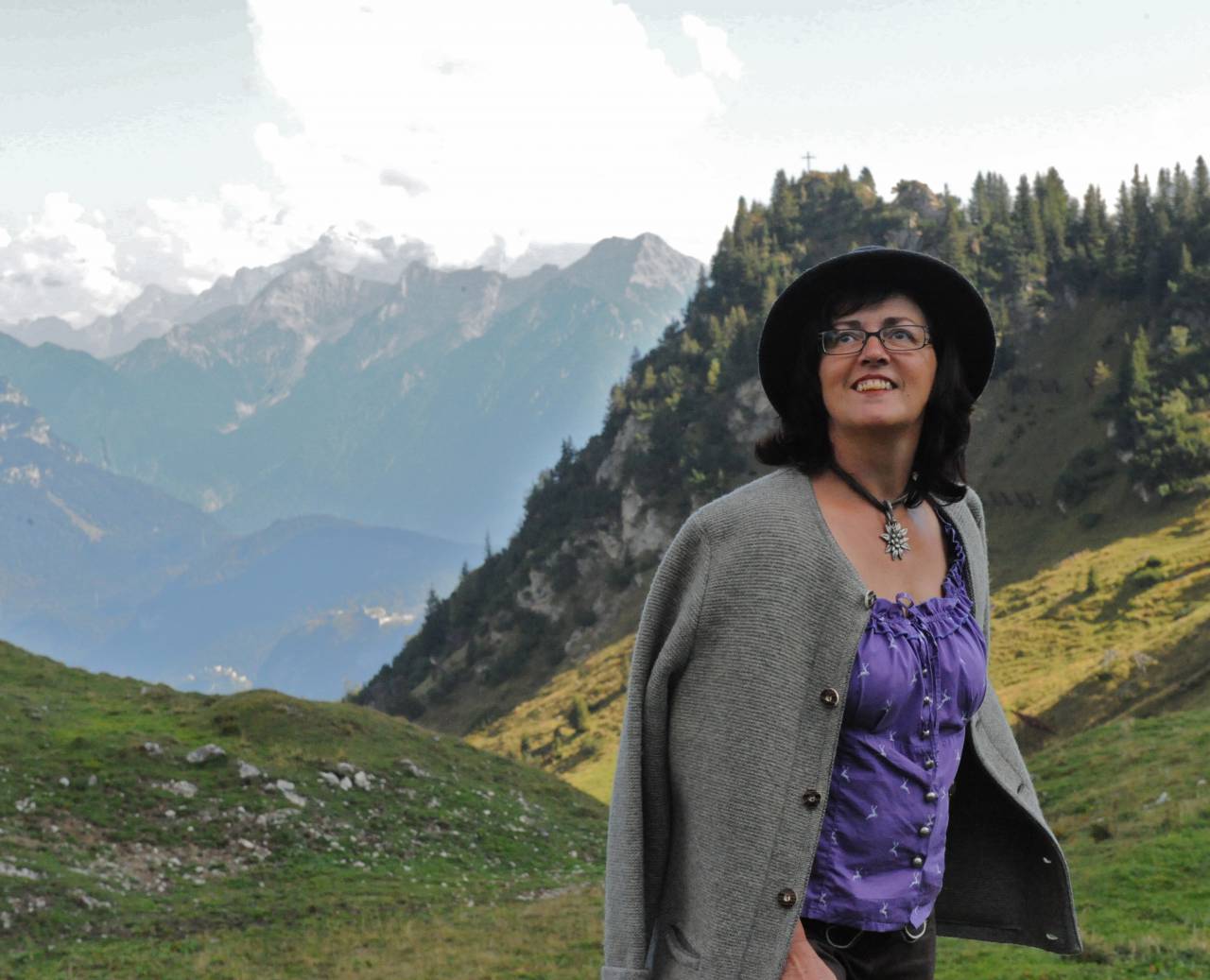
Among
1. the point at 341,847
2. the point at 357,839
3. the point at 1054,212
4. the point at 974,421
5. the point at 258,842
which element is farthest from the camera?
the point at 1054,212

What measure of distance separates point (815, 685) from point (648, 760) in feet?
1.75

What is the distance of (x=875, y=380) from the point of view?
11.4 feet

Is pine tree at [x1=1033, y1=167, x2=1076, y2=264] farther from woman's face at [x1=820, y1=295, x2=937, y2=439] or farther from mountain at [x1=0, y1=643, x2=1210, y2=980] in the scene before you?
woman's face at [x1=820, y1=295, x2=937, y2=439]

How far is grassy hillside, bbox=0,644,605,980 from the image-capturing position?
1617cm

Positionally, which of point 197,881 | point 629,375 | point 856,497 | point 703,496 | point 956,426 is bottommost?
point 197,881

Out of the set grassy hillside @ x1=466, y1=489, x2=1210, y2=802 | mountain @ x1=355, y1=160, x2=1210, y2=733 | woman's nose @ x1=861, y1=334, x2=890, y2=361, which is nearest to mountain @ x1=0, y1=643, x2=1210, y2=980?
woman's nose @ x1=861, y1=334, x2=890, y2=361

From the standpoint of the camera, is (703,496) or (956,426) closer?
(956,426)

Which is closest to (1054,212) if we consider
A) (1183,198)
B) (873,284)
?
(1183,198)

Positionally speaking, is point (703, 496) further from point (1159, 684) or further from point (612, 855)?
point (612, 855)

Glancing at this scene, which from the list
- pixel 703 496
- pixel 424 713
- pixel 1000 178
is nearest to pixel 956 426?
pixel 703 496

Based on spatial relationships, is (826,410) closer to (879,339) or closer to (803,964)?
(879,339)

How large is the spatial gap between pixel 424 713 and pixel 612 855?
111174 mm

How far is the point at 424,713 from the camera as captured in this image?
364ft

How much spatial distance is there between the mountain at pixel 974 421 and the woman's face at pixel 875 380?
66.3 m
